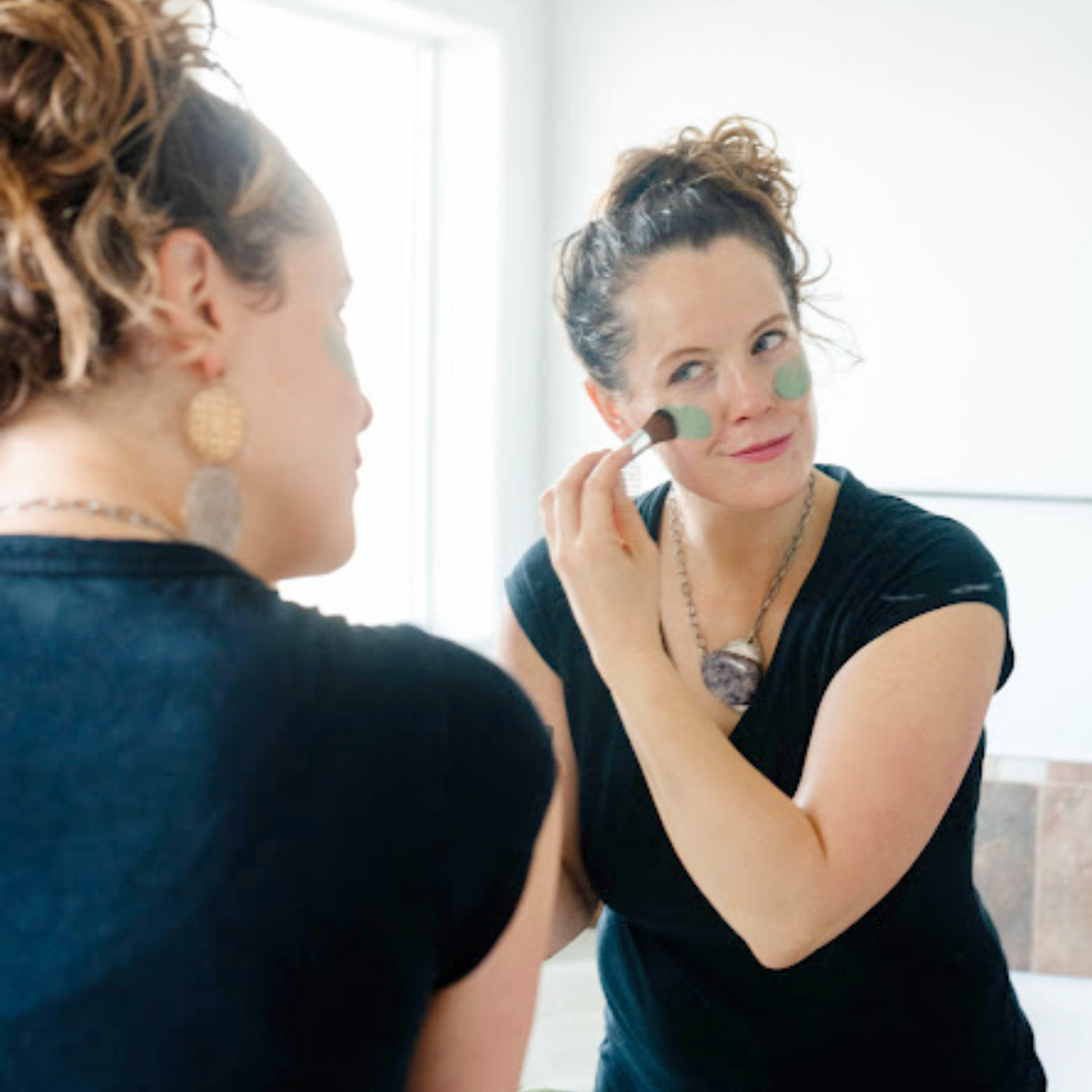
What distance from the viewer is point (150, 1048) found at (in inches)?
19.6

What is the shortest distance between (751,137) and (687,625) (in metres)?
0.42

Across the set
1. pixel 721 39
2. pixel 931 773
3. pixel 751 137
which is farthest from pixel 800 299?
pixel 721 39

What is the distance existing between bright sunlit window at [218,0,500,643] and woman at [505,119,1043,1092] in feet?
4.16

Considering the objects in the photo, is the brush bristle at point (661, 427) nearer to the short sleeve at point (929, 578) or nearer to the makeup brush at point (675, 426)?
the makeup brush at point (675, 426)

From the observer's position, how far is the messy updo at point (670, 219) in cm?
122

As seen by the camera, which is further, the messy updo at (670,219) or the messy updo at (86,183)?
the messy updo at (670,219)

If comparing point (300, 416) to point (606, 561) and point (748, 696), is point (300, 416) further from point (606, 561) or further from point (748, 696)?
point (748, 696)

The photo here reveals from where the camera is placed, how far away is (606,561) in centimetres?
110

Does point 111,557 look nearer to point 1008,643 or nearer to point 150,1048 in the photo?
point 150,1048

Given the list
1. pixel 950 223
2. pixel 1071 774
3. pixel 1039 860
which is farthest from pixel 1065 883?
pixel 950 223

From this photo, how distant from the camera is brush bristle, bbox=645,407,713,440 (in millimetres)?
1203

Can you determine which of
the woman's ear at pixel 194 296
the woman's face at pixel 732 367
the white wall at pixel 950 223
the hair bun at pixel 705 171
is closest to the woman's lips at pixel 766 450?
the woman's face at pixel 732 367

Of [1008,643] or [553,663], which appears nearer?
[1008,643]

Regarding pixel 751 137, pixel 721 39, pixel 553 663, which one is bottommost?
pixel 553 663
